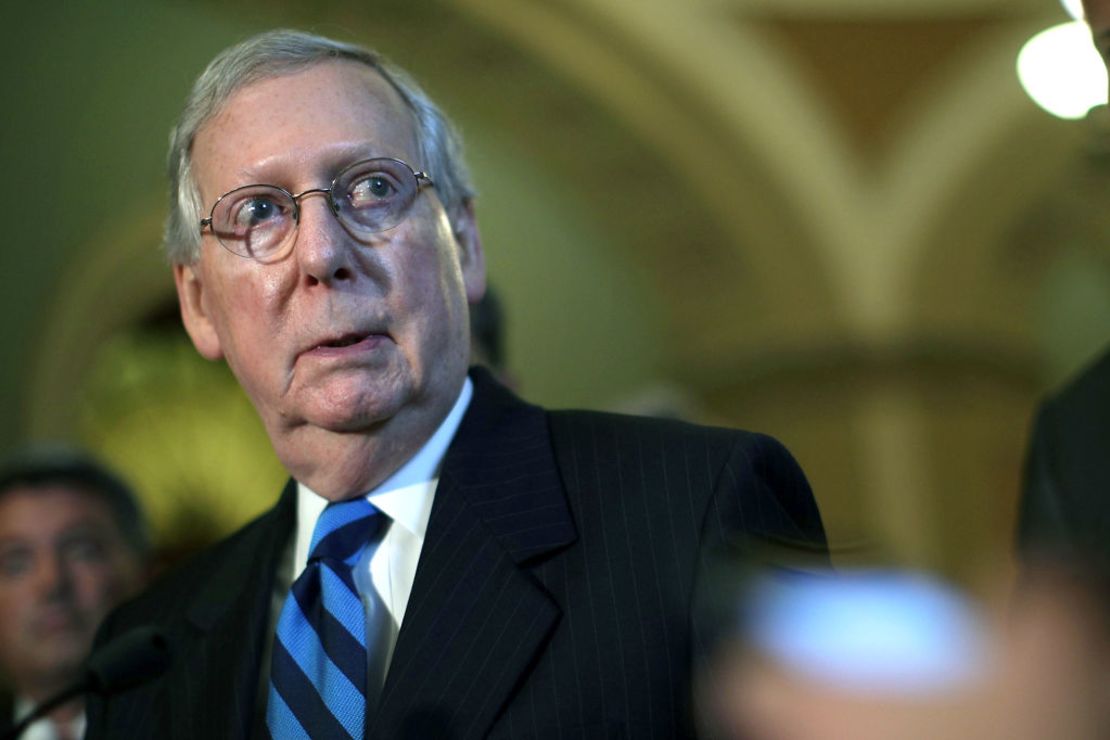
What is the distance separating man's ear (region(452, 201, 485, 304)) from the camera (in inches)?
87.9

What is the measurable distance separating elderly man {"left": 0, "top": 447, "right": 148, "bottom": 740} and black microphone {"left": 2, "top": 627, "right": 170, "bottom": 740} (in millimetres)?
1269

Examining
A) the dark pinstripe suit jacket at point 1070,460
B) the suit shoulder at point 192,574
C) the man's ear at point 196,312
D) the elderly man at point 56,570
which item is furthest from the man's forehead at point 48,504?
the dark pinstripe suit jacket at point 1070,460

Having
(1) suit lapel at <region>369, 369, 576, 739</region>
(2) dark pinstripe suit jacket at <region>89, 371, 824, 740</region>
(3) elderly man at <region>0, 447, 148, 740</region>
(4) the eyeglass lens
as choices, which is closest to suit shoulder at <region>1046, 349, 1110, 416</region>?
(2) dark pinstripe suit jacket at <region>89, 371, 824, 740</region>

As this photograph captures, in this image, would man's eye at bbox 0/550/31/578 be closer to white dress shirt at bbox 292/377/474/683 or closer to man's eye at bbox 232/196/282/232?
white dress shirt at bbox 292/377/474/683

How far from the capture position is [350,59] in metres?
2.12

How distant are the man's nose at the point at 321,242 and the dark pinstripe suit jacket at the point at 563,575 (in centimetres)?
31

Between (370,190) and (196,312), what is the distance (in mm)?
434

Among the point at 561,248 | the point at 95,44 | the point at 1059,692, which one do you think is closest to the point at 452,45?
the point at 561,248

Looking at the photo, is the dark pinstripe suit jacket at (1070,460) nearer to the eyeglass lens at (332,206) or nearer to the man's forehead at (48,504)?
the eyeglass lens at (332,206)

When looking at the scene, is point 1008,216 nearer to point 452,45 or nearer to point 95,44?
point 452,45

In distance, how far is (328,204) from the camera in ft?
6.56

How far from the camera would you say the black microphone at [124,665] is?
195cm

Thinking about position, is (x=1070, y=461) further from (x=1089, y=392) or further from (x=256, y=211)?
(x=256, y=211)

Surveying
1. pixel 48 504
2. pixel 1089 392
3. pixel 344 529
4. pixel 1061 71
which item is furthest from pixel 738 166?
pixel 344 529
